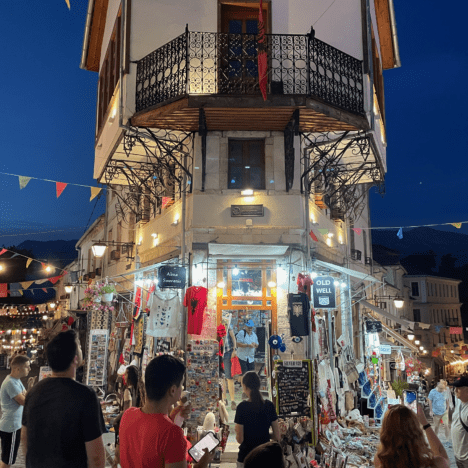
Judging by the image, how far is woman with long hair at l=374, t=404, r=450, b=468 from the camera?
3377 millimetres

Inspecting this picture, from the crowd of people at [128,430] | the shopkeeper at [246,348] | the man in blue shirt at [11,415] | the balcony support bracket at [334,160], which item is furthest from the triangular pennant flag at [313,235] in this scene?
the crowd of people at [128,430]

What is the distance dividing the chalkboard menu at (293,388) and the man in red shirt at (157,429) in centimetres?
554

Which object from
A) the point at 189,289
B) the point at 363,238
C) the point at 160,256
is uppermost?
the point at 363,238

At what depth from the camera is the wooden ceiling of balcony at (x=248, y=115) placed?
11156mm

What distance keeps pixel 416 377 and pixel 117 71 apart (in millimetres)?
17800

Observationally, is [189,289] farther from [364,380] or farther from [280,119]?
[364,380]

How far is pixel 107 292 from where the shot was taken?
1438 cm

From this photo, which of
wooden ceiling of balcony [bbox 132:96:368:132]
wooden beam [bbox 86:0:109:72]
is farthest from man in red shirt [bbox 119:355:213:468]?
wooden beam [bbox 86:0:109:72]

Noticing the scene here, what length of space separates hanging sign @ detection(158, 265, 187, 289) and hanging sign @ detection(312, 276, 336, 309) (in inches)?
127

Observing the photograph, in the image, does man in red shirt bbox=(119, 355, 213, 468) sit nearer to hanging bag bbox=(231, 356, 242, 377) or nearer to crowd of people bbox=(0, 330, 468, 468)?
crowd of people bbox=(0, 330, 468, 468)

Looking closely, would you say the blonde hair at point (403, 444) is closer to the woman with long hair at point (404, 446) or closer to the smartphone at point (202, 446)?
the woman with long hair at point (404, 446)

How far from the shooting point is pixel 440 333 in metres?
60.9

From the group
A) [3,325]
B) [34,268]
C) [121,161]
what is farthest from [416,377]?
[34,268]

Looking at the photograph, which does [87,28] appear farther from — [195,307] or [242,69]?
[195,307]
